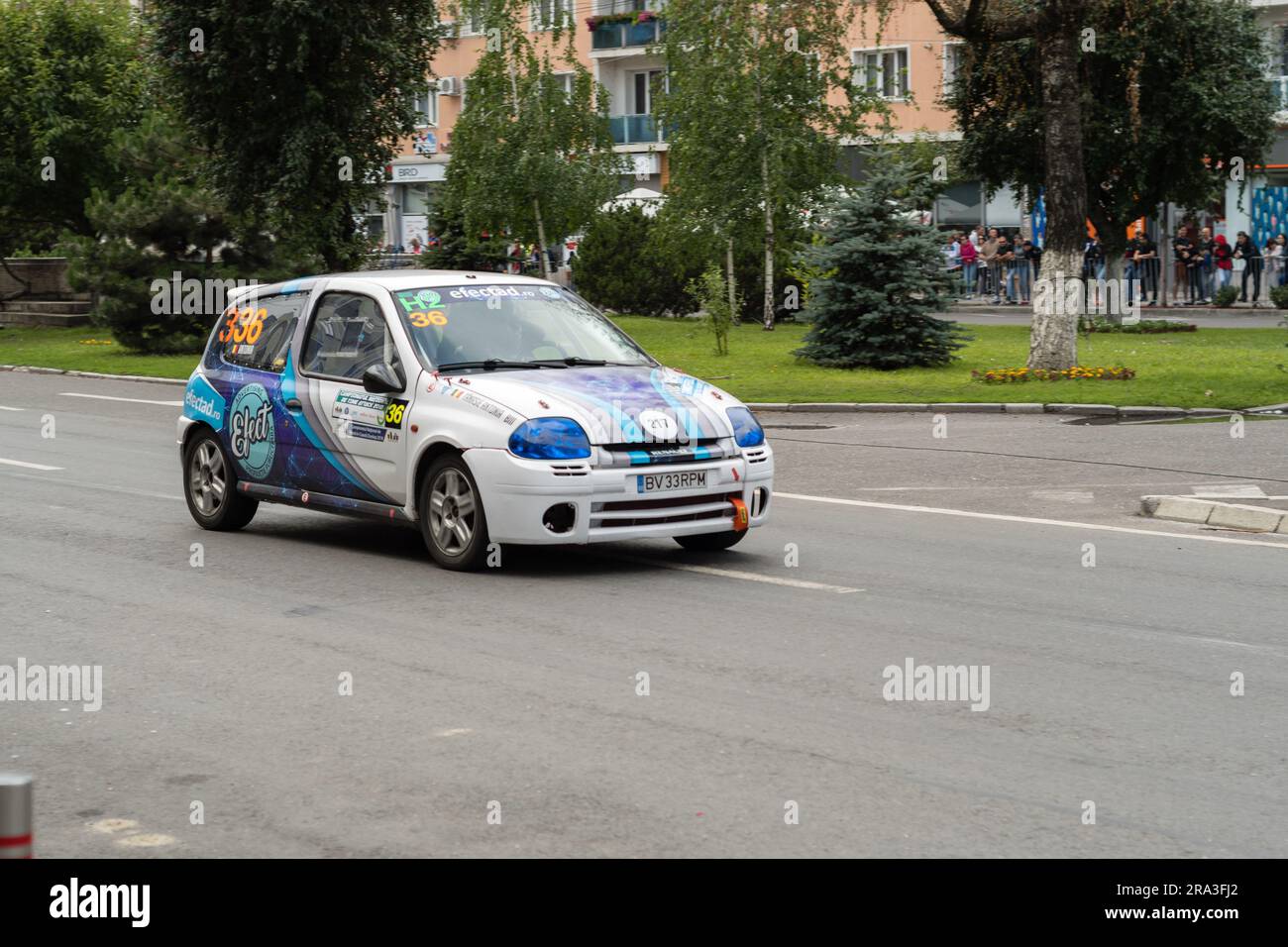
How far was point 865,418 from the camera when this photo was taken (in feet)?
69.7

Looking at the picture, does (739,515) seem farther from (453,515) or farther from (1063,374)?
(1063,374)

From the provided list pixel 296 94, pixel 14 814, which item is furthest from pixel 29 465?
pixel 296 94

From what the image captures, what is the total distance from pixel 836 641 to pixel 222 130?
27.0 m

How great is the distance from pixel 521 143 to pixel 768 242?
23.4ft

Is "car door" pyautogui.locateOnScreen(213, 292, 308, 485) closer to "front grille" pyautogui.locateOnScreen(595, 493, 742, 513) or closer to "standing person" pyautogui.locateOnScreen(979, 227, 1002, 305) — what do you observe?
"front grille" pyautogui.locateOnScreen(595, 493, 742, 513)

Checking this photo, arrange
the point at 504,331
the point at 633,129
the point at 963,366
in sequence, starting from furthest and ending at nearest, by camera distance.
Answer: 1. the point at 633,129
2. the point at 963,366
3. the point at 504,331

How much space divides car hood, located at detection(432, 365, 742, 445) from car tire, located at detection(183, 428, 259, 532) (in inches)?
93.8

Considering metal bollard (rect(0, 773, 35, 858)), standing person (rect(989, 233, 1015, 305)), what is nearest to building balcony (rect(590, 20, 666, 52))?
standing person (rect(989, 233, 1015, 305))

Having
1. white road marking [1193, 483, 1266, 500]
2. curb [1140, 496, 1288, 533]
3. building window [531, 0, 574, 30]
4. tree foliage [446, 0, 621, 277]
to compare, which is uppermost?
building window [531, 0, 574, 30]

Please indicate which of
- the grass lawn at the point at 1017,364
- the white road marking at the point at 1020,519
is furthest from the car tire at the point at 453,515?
the grass lawn at the point at 1017,364

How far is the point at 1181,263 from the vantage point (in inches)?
1651

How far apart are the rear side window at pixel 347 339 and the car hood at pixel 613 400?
77 cm

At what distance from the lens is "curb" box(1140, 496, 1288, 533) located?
12680 mm

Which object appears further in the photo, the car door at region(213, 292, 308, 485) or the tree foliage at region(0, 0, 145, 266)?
the tree foliage at region(0, 0, 145, 266)
